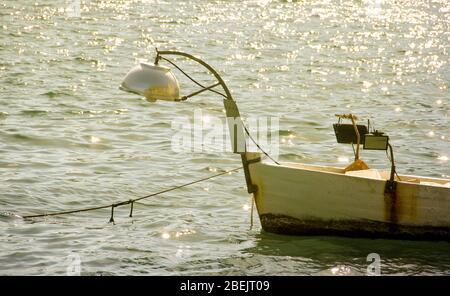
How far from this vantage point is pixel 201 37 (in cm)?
3988

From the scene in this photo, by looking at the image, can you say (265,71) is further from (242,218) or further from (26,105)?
(242,218)

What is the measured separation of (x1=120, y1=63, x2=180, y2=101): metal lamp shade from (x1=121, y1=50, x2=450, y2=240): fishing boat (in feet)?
4.12

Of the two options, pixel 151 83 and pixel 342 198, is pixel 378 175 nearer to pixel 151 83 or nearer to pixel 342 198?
pixel 342 198

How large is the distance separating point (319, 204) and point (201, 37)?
27.3 metres

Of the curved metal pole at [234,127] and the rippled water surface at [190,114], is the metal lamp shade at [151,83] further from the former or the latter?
the rippled water surface at [190,114]

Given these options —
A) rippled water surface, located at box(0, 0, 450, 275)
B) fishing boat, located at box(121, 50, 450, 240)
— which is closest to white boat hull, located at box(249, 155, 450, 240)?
fishing boat, located at box(121, 50, 450, 240)

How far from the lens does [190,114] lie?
2544 cm

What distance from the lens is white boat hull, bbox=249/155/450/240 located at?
1282 centimetres

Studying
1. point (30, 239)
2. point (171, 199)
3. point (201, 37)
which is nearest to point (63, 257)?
point (30, 239)

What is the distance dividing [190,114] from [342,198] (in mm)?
12723

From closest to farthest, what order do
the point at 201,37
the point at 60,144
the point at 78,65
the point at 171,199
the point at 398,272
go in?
the point at 398,272 → the point at 171,199 → the point at 60,144 → the point at 78,65 → the point at 201,37

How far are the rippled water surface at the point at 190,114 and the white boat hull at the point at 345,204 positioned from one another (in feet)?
0.71

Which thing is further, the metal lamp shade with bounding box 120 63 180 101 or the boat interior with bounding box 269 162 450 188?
the boat interior with bounding box 269 162 450 188

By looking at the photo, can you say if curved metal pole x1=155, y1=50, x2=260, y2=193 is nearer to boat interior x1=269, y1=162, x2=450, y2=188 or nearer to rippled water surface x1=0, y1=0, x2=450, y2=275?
boat interior x1=269, y1=162, x2=450, y2=188
